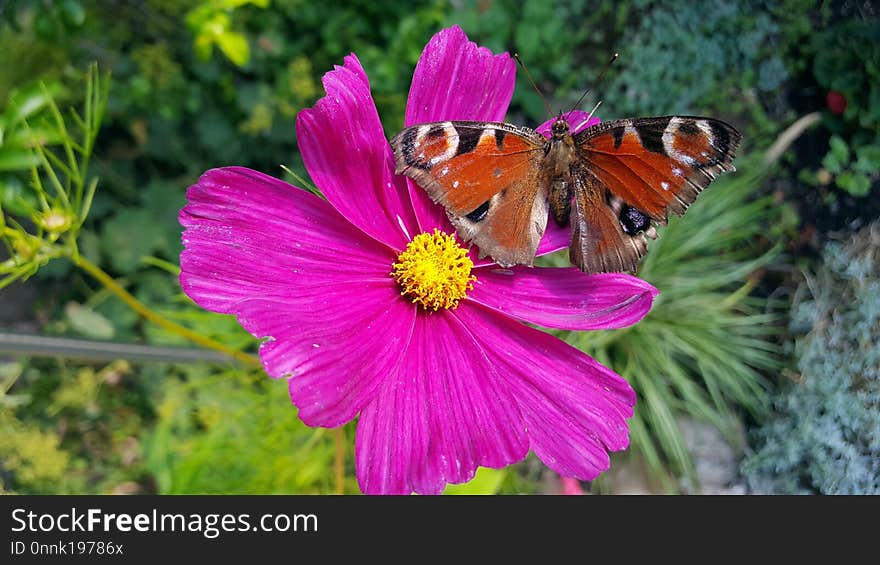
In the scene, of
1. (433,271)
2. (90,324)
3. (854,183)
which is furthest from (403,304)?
(854,183)

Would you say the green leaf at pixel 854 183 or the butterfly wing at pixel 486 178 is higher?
the green leaf at pixel 854 183

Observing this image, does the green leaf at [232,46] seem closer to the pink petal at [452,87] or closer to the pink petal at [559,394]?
the pink petal at [452,87]

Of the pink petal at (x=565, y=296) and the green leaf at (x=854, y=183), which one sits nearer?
the pink petal at (x=565, y=296)

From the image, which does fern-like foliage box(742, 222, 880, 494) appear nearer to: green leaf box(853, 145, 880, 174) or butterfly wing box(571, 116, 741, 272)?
green leaf box(853, 145, 880, 174)

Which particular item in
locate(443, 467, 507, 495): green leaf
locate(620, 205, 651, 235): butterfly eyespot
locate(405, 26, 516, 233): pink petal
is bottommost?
locate(443, 467, 507, 495): green leaf

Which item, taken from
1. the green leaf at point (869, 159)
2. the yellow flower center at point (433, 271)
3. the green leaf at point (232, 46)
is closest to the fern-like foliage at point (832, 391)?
the green leaf at point (869, 159)

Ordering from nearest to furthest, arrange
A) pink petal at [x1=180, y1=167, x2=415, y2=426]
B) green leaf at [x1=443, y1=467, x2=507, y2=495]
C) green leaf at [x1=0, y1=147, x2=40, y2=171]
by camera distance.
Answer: pink petal at [x1=180, y1=167, x2=415, y2=426] < green leaf at [x1=0, y1=147, x2=40, y2=171] < green leaf at [x1=443, y1=467, x2=507, y2=495]

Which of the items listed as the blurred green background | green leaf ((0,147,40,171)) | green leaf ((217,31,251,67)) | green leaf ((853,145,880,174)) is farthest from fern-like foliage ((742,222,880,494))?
green leaf ((0,147,40,171))

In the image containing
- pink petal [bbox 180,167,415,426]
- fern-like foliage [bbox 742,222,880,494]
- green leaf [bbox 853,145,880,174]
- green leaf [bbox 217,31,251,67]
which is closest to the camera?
pink petal [bbox 180,167,415,426]
